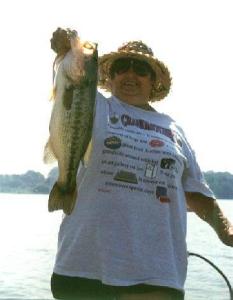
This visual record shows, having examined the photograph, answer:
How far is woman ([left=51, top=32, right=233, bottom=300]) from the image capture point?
391cm

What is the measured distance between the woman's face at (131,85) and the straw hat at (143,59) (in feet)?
0.33

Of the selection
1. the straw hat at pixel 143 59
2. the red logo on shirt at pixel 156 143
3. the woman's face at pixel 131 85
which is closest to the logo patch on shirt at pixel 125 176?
the red logo on shirt at pixel 156 143

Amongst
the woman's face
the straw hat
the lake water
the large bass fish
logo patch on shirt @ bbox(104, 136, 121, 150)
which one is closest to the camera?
the large bass fish

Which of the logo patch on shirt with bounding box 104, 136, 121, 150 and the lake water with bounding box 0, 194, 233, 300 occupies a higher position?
the logo patch on shirt with bounding box 104, 136, 121, 150

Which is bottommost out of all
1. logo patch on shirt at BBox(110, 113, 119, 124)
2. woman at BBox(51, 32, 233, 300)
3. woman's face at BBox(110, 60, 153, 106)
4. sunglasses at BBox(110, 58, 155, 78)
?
woman at BBox(51, 32, 233, 300)

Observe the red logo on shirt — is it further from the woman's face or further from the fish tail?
the fish tail

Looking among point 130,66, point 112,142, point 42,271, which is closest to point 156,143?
point 112,142

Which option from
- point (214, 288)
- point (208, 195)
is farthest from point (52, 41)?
point (214, 288)

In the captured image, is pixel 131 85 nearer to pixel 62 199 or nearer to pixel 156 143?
pixel 156 143

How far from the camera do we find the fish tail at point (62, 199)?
3.72 meters

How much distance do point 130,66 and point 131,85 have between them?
0.17 m

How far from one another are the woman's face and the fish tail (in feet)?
3.47

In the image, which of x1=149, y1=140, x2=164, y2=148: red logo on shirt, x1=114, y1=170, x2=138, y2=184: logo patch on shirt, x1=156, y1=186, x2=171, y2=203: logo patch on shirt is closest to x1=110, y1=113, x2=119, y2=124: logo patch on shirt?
x1=149, y1=140, x2=164, y2=148: red logo on shirt

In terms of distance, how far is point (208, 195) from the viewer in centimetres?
464
